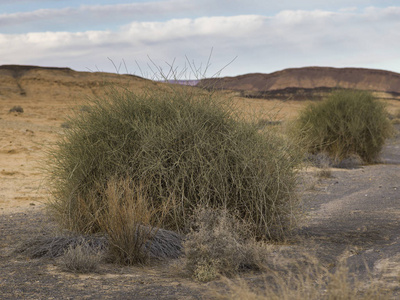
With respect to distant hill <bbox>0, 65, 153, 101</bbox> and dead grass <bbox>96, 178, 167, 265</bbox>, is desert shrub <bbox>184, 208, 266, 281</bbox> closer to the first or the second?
dead grass <bbox>96, 178, 167, 265</bbox>

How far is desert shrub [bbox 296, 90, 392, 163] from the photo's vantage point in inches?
648

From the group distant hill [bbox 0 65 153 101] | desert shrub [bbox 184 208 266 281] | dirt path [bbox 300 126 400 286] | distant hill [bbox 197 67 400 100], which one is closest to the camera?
desert shrub [bbox 184 208 266 281]

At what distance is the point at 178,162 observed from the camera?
6.10 m

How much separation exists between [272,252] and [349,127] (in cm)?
1130

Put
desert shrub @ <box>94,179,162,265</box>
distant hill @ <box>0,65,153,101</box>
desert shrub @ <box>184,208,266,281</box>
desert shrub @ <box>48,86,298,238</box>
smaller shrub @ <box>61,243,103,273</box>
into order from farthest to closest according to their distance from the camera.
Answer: distant hill @ <box>0,65,153,101</box>, desert shrub @ <box>48,86,298,238</box>, desert shrub @ <box>94,179,162,265</box>, smaller shrub @ <box>61,243,103,273</box>, desert shrub @ <box>184,208,266,281</box>

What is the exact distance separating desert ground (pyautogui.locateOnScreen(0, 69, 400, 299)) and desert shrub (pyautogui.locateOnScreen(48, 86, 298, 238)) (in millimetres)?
432

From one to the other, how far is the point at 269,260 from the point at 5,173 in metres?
9.57

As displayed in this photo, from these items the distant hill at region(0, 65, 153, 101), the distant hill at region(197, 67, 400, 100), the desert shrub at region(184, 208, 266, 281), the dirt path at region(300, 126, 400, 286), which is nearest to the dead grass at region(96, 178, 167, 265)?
the desert shrub at region(184, 208, 266, 281)

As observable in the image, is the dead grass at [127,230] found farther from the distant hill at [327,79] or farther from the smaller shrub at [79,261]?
the distant hill at [327,79]

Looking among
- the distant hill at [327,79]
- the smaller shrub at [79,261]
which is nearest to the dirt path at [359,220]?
the smaller shrub at [79,261]

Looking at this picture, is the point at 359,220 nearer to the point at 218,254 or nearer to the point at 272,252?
the point at 272,252

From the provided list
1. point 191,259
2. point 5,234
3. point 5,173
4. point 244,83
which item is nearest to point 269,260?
point 191,259

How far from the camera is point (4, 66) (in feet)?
169

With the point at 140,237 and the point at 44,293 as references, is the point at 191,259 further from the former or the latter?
the point at 44,293
